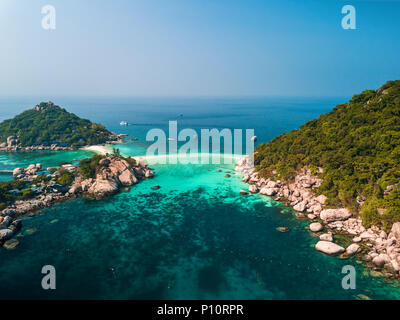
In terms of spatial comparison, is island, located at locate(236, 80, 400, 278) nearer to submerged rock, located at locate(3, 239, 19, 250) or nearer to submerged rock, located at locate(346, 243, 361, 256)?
submerged rock, located at locate(346, 243, 361, 256)

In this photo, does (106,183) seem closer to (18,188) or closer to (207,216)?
(18,188)

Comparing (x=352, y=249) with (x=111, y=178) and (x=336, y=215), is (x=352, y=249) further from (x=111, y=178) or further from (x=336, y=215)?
(x=111, y=178)

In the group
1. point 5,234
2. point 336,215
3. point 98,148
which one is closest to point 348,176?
point 336,215

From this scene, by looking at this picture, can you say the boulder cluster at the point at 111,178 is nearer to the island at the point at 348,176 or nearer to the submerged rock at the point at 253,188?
the submerged rock at the point at 253,188

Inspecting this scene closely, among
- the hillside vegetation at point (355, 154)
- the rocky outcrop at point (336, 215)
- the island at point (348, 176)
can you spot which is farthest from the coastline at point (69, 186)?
the rocky outcrop at point (336, 215)

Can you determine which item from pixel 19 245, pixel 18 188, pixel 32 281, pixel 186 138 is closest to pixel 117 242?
pixel 32 281
